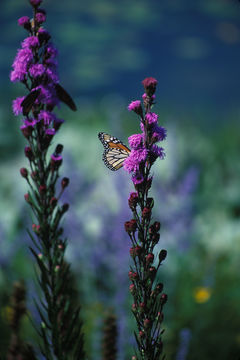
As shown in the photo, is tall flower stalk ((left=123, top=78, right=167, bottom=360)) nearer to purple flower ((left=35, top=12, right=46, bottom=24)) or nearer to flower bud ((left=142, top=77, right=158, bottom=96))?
flower bud ((left=142, top=77, right=158, bottom=96))

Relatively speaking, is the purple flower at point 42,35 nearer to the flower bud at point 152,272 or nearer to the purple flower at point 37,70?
the purple flower at point 37,70

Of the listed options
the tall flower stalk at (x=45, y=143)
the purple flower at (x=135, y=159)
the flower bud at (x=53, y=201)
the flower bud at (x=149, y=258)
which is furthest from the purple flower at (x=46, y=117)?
the flower bud at (x=149, y=258)

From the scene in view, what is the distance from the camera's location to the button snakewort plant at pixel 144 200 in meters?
1.12

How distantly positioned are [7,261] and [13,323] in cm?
143

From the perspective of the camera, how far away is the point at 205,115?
893 centimetres

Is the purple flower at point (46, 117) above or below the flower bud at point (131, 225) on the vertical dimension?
above

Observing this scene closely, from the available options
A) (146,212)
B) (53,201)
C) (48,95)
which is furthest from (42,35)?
(146,212)

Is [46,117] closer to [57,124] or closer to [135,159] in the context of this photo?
[57,124]

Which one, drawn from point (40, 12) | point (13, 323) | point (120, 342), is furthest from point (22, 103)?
point (120, 342)

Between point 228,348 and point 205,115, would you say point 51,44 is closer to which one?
point 228,348

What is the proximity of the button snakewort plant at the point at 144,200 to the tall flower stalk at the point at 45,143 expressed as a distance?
216 mm

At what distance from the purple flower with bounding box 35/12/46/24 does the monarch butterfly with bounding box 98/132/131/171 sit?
0.40m

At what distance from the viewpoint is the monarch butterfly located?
4.05 ft

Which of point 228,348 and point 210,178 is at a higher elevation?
point 210,178
